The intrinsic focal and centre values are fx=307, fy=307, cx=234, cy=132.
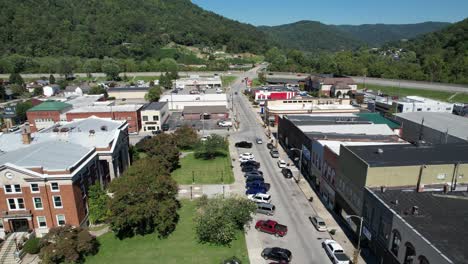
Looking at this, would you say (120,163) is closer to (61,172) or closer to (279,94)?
(61,172)

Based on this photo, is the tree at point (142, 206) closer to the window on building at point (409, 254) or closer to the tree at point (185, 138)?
the window on building at point (409, 254)

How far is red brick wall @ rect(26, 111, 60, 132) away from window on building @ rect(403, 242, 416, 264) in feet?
258

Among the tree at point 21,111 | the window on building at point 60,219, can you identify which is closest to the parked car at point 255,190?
the window on building at point 60,219

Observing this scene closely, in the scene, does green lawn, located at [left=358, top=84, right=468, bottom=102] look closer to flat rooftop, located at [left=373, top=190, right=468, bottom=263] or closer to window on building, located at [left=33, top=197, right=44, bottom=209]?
flat rooftop, located at [left=373, top=190, right=468, bottom=263]

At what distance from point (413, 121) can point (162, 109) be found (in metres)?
60.6

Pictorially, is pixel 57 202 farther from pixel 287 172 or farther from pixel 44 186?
pixel 287 172

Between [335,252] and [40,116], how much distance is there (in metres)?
77.1

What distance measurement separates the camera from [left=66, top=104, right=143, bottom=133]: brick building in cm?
7381

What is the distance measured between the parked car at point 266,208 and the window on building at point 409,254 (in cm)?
1740

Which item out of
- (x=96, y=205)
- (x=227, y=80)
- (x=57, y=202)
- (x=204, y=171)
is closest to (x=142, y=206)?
(x=96, y=205)

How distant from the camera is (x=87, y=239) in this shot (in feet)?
103

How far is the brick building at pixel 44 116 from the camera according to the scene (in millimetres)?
76812

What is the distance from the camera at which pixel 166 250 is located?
109 ft

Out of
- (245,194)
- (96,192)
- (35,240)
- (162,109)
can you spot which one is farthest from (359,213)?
(162,109)
